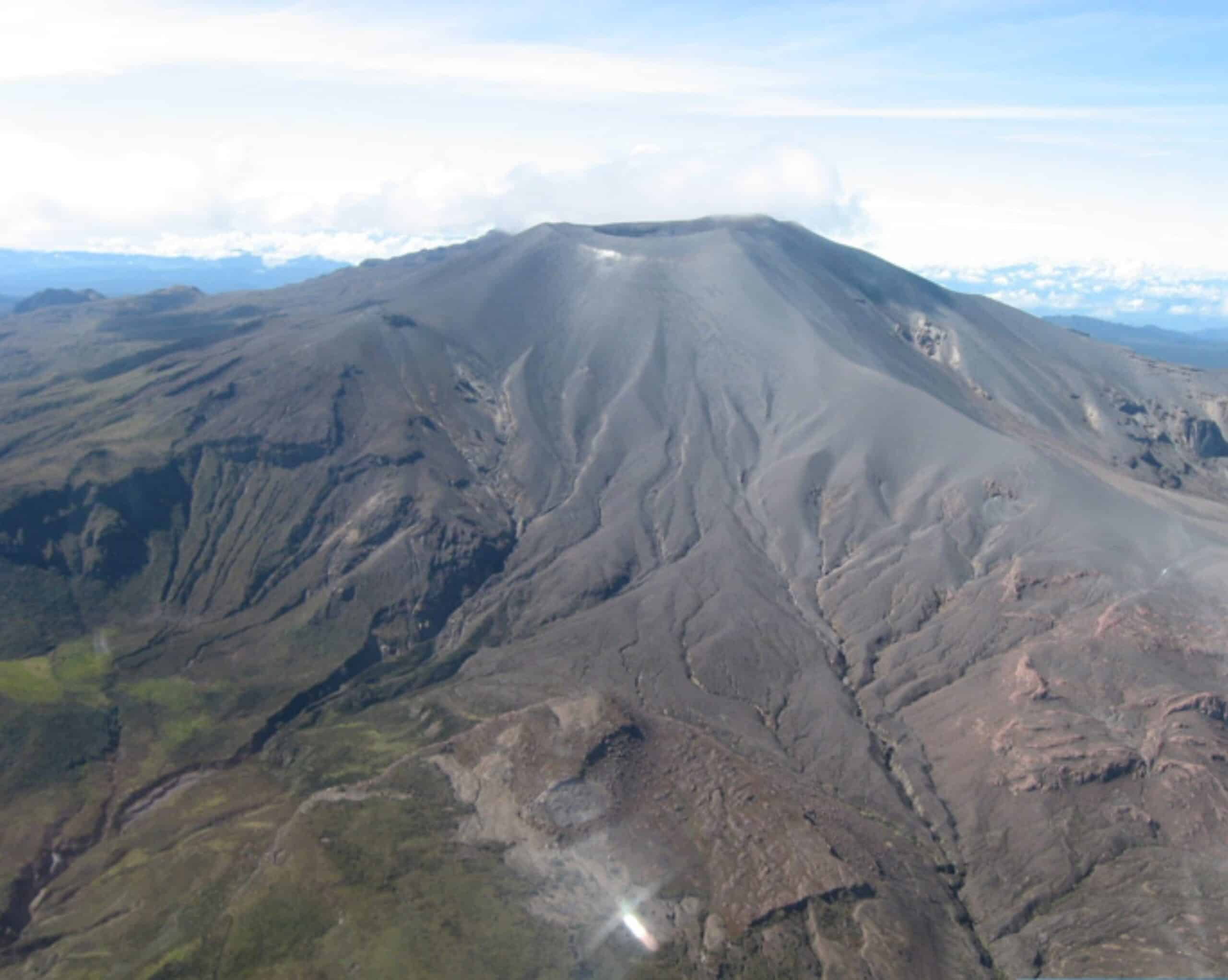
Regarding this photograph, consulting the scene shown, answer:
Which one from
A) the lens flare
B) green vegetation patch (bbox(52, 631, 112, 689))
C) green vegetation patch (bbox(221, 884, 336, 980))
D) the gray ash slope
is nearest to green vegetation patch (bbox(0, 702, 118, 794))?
the gray ash slope

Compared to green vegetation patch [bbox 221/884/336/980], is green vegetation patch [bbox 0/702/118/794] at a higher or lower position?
lower

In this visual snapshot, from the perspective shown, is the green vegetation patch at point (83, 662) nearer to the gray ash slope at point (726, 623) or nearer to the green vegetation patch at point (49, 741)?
the gray ash slope at point (726, 623)

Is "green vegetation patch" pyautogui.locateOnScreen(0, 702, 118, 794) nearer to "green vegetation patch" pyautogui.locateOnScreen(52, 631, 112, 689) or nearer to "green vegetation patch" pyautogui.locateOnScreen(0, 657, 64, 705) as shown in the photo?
"green vegetation patch" pyautogui.locateOnScreen(0, 657, 64, 705)

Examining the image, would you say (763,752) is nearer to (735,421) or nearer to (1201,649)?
(1201,649)

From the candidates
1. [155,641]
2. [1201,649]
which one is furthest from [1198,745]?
[155,641]

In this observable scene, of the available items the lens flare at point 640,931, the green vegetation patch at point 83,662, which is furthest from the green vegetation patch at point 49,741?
the lens flare at point 640,931

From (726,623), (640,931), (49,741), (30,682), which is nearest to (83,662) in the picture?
(30,682)
